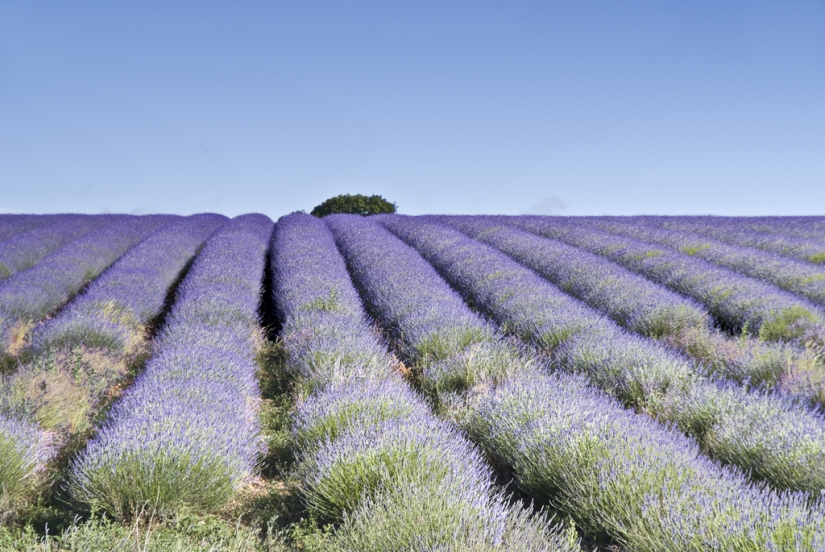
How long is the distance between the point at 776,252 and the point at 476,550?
31.8ft

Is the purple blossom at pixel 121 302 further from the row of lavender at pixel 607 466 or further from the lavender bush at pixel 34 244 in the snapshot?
the row of lavender at pixel 607 466

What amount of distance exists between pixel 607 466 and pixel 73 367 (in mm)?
3788

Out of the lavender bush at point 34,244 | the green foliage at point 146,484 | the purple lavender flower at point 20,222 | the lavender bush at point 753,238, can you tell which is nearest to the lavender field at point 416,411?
the green foliage at point 146,484

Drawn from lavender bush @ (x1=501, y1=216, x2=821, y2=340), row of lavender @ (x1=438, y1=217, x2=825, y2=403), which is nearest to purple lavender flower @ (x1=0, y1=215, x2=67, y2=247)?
row of lavender @ (x1=438, y1=217, x2=825, y2=403)

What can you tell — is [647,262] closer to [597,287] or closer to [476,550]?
[597,287]

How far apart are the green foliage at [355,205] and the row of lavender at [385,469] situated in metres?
23.6

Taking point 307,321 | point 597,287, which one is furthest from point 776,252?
point 307,321

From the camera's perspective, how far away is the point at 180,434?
279 centimetres

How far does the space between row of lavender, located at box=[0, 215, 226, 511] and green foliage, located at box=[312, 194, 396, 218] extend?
19.8 meters

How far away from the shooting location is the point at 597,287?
6.91 m

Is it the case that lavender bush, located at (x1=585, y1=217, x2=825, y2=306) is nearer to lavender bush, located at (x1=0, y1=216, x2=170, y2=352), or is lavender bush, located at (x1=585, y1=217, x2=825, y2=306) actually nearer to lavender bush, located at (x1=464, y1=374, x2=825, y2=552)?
lavender bush, located at (x1=464, y1=374, x2=825, y2=552)

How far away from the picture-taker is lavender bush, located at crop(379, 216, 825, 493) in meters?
3.03

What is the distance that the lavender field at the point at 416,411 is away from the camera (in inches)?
95.0

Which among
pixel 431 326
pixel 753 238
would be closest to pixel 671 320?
pixel 431 326
